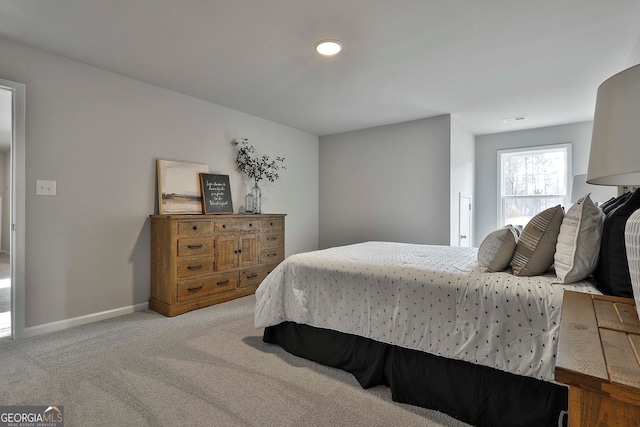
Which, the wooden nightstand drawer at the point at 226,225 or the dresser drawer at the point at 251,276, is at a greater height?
the wooden nightstand drawer at the point at 226,225

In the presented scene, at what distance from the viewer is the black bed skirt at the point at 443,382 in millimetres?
1494

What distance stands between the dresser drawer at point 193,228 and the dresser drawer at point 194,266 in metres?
0.27

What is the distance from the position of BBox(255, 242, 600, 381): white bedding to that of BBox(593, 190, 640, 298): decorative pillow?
10 centimetres

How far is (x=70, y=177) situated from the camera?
9.62 ft

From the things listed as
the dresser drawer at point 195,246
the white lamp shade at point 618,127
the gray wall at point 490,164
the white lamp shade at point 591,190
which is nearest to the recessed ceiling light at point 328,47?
the white lamp shade at point 618,127

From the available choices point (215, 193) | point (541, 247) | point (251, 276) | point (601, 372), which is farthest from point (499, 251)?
point (215, 193)

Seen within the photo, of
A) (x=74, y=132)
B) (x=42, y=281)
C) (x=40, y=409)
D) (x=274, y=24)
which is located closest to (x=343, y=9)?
(x=274, y=24)

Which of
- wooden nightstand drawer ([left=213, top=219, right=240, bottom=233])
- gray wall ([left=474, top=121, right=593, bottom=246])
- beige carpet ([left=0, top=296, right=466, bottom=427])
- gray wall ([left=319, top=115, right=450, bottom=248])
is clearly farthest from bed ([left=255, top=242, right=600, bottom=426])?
gray wall ([left=474, top=121, right=593, bottom=246])

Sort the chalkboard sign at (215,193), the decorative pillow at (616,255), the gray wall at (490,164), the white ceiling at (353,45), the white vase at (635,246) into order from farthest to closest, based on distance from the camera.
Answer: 1. the gray wall at (490,164)
2. the chalkboard sign at (215,193)
3. the white ceiling at (353,45)
4. the decorative pillow at (616,255)
5. the white vase at (635,246)

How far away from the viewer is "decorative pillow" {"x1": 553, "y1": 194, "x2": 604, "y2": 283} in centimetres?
153

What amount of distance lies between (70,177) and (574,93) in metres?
5.25

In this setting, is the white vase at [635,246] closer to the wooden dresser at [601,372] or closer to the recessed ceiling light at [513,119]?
the wooden dresser at [601,372]

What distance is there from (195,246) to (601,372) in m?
3.35

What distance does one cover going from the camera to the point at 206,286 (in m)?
3.52
